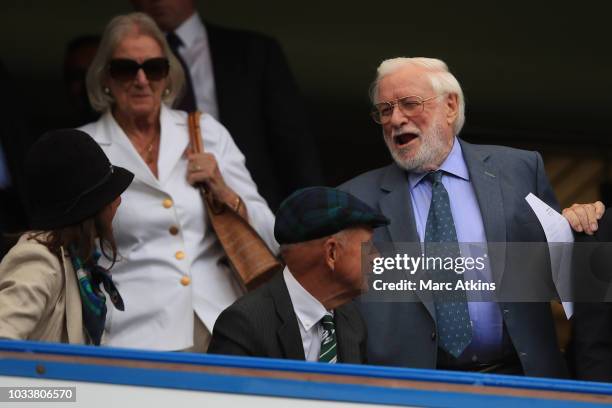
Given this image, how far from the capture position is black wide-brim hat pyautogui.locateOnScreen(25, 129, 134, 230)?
3896 millimetres

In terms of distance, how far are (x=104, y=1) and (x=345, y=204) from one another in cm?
389

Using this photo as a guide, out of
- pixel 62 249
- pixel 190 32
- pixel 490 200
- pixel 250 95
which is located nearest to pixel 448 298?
pixel 490 200

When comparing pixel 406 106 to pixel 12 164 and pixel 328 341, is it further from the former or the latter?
pixel 12 164

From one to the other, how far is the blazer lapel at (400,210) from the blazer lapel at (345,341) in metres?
0.25

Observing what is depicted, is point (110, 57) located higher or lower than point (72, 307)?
higher

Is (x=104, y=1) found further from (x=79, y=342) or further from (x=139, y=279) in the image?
(x=79, y=342)

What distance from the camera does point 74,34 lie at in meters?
7.59

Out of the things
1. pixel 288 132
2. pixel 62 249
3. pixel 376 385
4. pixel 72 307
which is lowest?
pixel 376 385

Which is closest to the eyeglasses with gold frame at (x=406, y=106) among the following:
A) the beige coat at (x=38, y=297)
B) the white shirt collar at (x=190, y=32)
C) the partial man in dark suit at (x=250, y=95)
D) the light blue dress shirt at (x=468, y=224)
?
the light blue dress shirt at (x=468, y=224)

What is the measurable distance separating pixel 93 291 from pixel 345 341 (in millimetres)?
679

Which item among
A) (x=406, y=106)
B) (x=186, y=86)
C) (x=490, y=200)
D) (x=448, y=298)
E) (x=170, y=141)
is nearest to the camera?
(x=448, y=298)

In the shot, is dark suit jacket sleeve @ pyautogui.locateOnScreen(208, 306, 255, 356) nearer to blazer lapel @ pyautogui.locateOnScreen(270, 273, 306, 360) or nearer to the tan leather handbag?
blazer lapel @ pyautogui.locateOnScreen(270, 273, 306, 360)

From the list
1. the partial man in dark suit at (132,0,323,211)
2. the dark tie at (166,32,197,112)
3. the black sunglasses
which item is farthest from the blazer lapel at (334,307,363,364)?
the partial man in dark suit at (132,0,323,211)

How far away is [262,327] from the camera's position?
379cm
